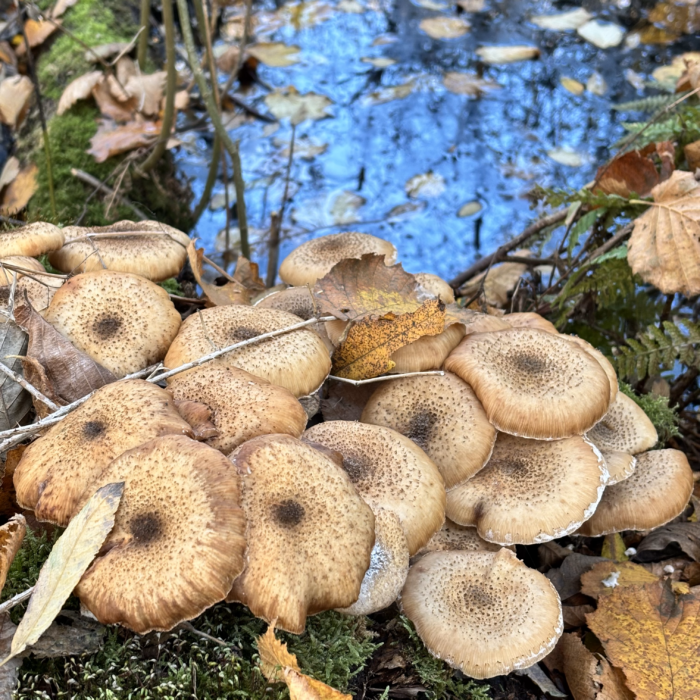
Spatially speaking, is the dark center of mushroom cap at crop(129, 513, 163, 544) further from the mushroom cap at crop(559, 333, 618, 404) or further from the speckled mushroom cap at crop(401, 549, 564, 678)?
the mushroom cap at crop(559, 333, 618, 404)

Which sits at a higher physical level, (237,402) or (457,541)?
(237,402)

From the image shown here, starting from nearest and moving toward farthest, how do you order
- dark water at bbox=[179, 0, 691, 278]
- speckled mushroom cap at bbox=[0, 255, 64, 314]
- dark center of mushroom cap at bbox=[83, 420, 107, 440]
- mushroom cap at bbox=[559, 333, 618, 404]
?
dark center of mushroom cap at bbox=[83, 420, 107, 440] < speckled mushroom cap at bbox=[0, 255, 64, 314] < mushroom cap at bbox=[559, 333, 618, 404] < dark water at bbox=[179, 0, 691, 278]

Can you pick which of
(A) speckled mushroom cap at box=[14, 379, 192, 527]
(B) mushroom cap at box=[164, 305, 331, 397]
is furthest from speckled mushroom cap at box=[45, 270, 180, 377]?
(A) speckled mushroom cap at box=[14, 379, 192, 527]

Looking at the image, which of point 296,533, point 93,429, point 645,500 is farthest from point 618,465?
point 93,429

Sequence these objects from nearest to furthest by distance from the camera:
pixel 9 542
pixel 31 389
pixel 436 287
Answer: pixel 9 542 < pixel 31 389 < pixel 436 287

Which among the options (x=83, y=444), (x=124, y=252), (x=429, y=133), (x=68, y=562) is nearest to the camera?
(x=68, y=562)

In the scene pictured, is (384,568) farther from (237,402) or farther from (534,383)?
(534,383)

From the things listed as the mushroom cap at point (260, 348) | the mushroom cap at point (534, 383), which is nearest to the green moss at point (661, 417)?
the mushroom cap at point (534, 383)
